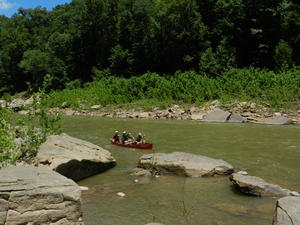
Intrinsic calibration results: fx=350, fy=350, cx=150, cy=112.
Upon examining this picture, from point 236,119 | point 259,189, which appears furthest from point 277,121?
point 259,189

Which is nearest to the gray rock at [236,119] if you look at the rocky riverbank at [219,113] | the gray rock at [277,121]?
the rocky riverbank at [219,113]

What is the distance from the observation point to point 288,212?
5715 mm

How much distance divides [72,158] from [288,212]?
6.39 metres

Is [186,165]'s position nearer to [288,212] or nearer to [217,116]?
[288,212]

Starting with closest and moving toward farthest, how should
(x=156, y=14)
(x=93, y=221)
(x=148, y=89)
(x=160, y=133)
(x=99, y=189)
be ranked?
1. (x=93, y=221)
2. (x=99, y=189)
3. (x=160, y=133)
4. (x=148, y=89)
5. (x=156, y=14)

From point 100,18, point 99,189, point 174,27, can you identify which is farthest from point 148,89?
point 99,189

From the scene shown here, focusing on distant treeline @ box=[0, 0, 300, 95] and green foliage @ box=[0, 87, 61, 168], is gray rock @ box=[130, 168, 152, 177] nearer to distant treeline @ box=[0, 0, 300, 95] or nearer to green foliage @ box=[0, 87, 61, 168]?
green foliage @ box=[0, 87, 61, 168]

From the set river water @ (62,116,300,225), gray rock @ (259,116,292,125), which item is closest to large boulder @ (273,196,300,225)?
river water @ (62,116,300,225)

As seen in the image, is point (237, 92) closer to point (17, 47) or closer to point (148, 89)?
Result: point (148, 89)

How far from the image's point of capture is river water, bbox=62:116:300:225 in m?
7.57

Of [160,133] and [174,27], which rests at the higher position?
[174,27]

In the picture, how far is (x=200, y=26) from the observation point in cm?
4241

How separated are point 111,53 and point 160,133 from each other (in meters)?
33.1

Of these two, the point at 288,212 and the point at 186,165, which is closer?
the point at 288,212
